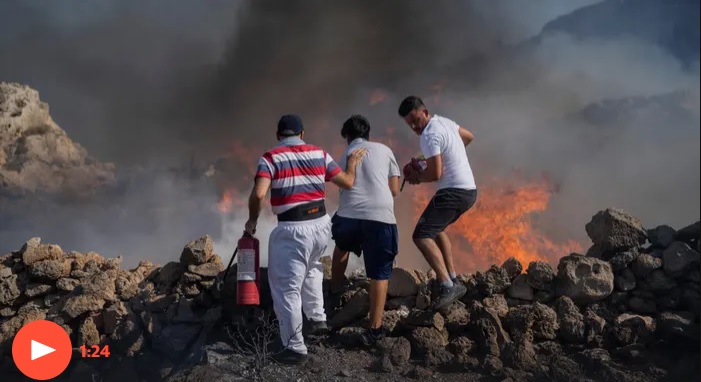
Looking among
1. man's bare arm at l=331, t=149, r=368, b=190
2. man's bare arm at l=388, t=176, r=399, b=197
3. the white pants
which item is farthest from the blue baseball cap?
man's bare arm at l=388, t=176, r=399, b=197

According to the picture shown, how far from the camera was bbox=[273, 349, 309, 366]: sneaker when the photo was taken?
5508 millimetres

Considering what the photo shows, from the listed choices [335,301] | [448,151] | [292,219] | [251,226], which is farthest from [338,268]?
[448,151]

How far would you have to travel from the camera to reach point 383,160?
5.95 m

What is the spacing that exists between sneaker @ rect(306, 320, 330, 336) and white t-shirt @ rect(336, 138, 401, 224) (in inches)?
38.2

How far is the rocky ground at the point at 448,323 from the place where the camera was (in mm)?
5711

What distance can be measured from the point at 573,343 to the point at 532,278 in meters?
0.84

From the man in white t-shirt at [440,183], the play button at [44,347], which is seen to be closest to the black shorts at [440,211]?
the man in white t-shirt at [440,183]

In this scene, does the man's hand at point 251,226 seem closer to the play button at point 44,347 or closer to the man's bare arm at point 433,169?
the man's bare arm at point 433,169

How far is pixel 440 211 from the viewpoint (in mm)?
6160

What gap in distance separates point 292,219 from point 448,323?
197cm

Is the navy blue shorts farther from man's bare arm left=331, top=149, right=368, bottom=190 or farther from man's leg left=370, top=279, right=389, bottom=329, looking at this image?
man's bare arm left=331, top=149, right=368, bottom=190

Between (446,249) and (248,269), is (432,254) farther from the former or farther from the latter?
(248,269)

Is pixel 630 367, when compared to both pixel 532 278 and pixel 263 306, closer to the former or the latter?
pixel 532 278

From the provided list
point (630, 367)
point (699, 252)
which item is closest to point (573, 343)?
point (630, 367)
